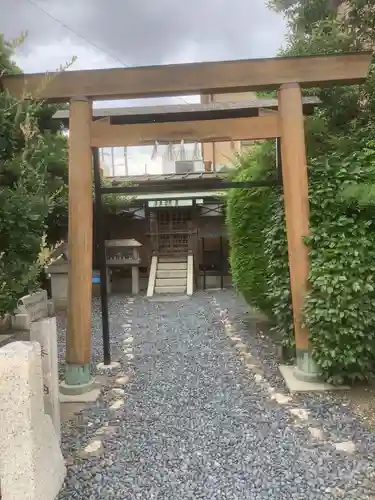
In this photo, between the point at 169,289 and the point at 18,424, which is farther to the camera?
the point at 169,289

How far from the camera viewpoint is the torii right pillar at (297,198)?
435 cm

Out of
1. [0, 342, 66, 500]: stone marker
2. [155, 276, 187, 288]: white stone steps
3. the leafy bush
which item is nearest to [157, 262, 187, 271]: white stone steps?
[155, 276, 187, 288]: white stone steps

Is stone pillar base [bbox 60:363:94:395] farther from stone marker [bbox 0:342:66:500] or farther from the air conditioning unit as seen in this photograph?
the air conditioning unit

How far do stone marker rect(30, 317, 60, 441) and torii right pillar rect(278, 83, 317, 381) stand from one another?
8.03 ft

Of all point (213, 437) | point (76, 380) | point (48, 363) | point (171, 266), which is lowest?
point (213, 437)

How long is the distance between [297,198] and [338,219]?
46 centimetres

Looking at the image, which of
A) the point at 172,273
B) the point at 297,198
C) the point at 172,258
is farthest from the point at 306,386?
the point at 172,258

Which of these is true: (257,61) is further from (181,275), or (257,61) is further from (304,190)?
(181,275)

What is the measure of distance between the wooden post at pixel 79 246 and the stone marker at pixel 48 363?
4.34ft

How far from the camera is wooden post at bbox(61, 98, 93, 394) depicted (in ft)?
14.5

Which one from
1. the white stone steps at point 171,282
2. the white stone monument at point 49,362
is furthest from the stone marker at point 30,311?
the white stone monument at point 49,362

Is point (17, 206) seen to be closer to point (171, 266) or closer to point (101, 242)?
point (101, 242)

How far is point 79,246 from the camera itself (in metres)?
4.45

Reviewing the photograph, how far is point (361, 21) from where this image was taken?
587cm
